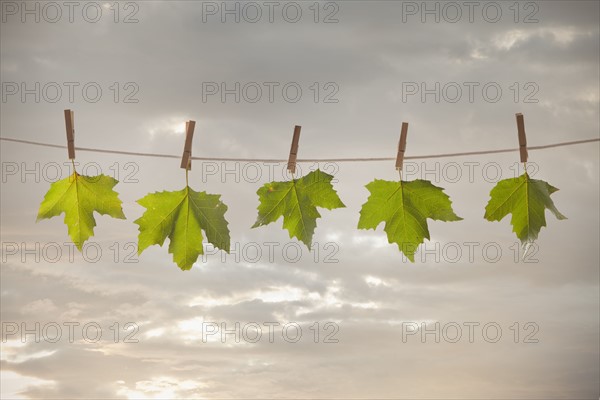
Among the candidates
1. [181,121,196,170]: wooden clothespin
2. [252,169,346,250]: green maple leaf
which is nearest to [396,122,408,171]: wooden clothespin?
[252,169,346,250]: green maple leaf

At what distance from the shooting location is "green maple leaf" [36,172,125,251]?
3716mm

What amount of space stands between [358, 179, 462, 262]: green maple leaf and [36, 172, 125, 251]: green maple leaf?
146cm

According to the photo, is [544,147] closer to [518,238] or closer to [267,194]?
[518,238]

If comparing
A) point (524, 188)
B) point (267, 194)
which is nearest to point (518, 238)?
point (524, 188)

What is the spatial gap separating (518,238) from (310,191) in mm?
1222

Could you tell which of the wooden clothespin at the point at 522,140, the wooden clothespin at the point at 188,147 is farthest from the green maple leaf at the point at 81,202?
the wooden clothespin at the point at 522,140

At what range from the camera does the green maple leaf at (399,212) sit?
3658 millimetres

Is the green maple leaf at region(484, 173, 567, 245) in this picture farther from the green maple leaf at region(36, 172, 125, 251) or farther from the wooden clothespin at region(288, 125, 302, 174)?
the green maple leaf at region(36, 172, 125, 251)

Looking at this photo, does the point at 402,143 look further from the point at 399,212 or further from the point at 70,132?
the point at 70,132

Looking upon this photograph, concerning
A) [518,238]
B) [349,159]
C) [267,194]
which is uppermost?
[349,159]

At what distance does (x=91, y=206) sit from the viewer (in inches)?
147

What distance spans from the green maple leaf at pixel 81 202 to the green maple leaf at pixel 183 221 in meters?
0.23

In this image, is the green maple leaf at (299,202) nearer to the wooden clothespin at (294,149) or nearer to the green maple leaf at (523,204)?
the wooden clothespin at (294,149)

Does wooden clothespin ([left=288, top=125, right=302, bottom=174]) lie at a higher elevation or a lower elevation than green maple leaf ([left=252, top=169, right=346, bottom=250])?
higher
